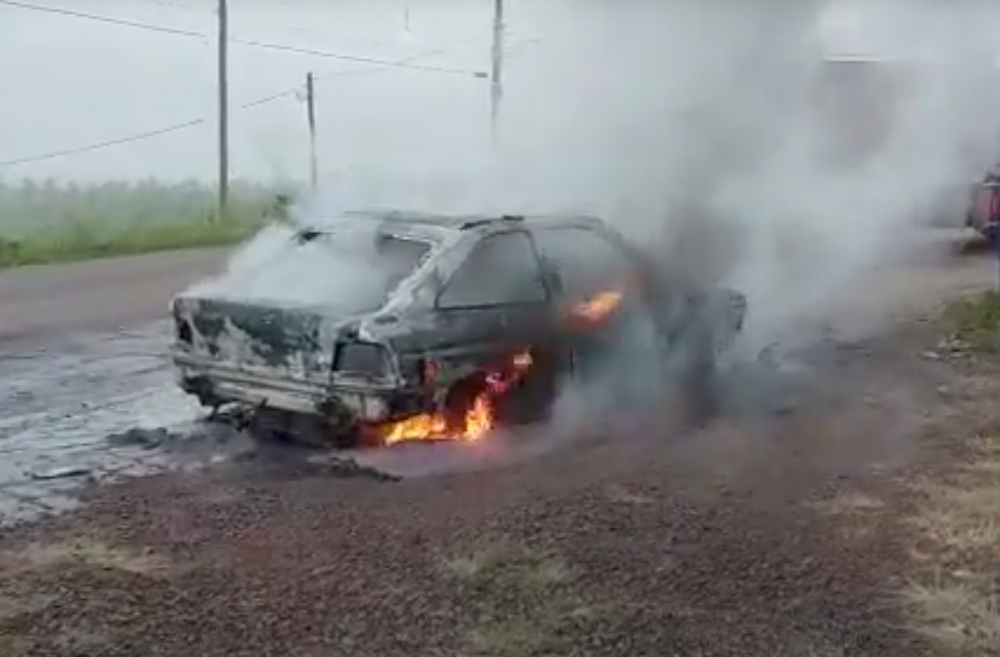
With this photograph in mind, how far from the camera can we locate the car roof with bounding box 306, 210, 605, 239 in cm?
812

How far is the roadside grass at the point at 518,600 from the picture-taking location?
Result: 16.0 ft

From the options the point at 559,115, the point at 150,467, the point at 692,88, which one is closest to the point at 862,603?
the point at 150,467

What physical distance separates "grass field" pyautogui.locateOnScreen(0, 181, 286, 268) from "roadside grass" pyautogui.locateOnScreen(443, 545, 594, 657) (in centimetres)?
1376

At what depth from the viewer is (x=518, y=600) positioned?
209 inches

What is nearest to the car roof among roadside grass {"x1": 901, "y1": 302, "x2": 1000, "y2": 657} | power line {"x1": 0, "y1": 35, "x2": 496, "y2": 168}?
roadside grass {"x1": 901, "y1": 302, "x2": 1000, "y2": 657}

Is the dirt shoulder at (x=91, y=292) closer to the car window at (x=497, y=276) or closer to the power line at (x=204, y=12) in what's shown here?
the car window at (x=497, y=276)

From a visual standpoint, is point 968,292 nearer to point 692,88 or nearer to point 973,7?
point 973,7

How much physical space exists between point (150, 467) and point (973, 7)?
8168 mm

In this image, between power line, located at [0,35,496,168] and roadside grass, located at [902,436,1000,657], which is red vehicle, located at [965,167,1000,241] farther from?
power line, located at [0,35,496,168]

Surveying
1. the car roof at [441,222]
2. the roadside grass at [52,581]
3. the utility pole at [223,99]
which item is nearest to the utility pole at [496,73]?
the car roof at [441,222]

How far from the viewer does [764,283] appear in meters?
12.3

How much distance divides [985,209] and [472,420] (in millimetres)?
14436

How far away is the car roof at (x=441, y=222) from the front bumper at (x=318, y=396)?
1.08 m

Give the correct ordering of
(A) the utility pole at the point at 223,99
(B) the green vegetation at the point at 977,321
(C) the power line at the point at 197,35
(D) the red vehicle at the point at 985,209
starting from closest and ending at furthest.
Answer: (B) the green vegetation at the point at 977,321
(D) the red vehicle at the point at 985,209
(A) the utility pole at the point at 223,99
(C) the power line at the point at 197,35
